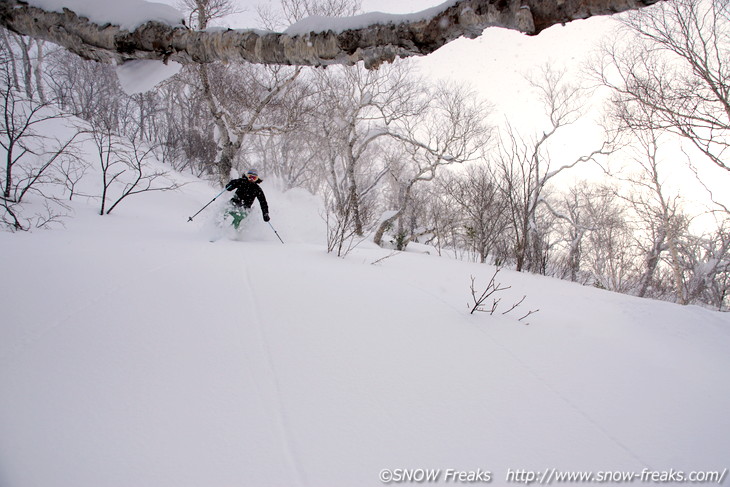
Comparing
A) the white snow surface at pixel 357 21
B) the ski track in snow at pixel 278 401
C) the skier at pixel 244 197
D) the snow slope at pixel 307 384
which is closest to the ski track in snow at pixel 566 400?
the snow slope at pixel 307 384

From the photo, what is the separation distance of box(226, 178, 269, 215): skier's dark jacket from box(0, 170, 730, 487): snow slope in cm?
371

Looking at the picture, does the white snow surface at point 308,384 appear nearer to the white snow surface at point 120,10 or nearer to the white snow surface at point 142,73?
the white snow surface at point 142,73

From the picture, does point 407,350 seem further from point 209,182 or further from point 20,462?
point 209,182

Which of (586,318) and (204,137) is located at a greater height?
(204,137)

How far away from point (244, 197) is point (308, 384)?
5.90m

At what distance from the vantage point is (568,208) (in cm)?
2270

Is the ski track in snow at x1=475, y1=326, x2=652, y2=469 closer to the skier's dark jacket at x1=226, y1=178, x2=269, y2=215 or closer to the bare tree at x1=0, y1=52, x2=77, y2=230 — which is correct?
the skier's dark jacket at x1=226, y1=178, x2=269, y2=215

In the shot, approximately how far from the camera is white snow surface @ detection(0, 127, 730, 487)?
100cm

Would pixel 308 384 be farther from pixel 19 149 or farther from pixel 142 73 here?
pixel 19 149

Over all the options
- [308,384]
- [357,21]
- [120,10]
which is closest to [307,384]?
[308,384]

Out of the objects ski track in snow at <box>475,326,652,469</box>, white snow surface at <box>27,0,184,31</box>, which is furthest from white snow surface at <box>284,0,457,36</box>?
ski track in snow at <box>475,326,652,469</box>

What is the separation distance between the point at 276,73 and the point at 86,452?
12257mm

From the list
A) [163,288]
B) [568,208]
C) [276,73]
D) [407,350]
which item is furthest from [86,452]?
[568,208]

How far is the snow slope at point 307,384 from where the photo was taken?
3.29 ft
